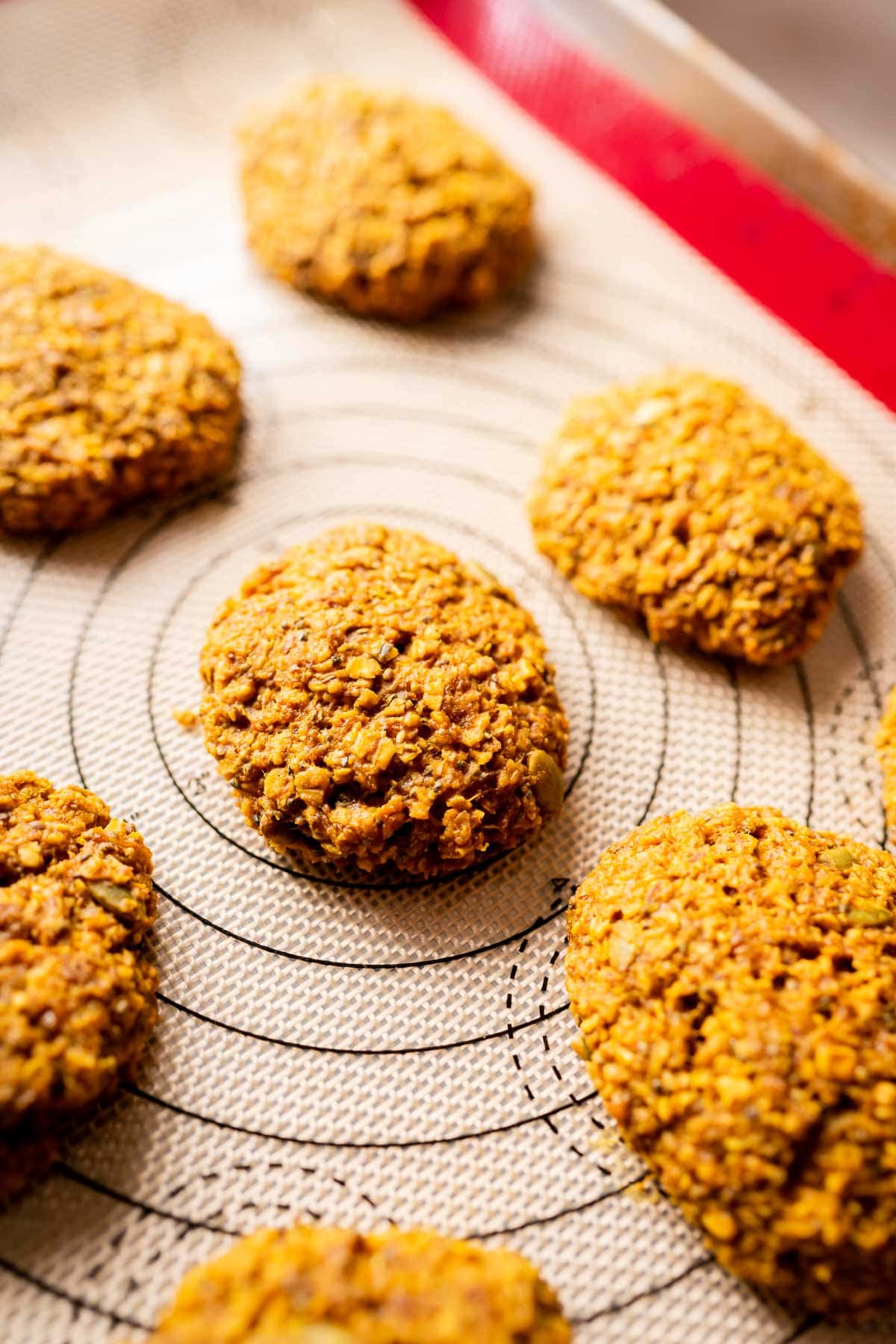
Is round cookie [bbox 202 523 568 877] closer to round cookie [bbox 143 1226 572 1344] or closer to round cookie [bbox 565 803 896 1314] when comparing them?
round cookie [bbox 565 803 896 1314]

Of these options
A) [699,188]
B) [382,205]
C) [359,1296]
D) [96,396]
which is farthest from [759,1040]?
[699,188]

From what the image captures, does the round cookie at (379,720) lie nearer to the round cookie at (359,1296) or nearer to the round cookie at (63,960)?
the round cookie at (63,960)

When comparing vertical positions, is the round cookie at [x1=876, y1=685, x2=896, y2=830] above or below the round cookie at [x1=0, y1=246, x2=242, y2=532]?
above

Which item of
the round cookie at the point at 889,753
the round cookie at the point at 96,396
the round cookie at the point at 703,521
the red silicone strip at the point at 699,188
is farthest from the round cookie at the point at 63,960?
the red silicone strip at the point at 699,188

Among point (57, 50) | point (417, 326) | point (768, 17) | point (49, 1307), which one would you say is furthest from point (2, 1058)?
point (768, 17)

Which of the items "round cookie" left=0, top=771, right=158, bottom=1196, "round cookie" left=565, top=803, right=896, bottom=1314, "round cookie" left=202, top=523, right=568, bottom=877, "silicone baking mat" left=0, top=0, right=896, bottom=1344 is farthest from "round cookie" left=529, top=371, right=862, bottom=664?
"round cookie" left=0, top=771, right=158, bottom=1196

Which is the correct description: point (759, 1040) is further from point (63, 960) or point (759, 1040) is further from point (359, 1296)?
point (63, 960)
